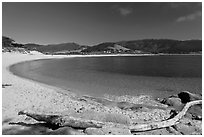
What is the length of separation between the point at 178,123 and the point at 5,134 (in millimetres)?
6666

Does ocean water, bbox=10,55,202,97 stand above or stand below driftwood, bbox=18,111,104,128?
below

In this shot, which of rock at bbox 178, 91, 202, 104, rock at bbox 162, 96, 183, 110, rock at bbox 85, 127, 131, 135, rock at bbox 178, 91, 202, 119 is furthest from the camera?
rock at bbox 178, 91, 202, 104

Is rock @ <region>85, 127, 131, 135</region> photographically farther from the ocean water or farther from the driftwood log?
the ocean water

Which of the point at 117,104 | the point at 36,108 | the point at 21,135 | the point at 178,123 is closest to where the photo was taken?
the point at 21,135

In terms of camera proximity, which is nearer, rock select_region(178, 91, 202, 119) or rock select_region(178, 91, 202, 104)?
rock select_region(178, 91, 202, 119)

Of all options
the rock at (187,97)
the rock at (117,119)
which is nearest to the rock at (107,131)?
the rock at (117,119)

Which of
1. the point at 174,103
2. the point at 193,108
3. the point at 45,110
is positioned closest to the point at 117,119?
the point at 45,110

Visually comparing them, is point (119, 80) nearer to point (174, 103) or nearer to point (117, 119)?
point (174, 103)

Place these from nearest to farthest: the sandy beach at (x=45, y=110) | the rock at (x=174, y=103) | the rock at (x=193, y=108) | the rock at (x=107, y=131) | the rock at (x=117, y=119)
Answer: the rock at (x=107, y=131) → the sandy beach at (x=45, y=110) → the rock at (x=117, y=119) → the rock at (x=193, y=108) → the rock at (x=174, y=103)

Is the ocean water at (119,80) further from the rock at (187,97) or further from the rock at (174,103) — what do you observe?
the rock at (174,103)

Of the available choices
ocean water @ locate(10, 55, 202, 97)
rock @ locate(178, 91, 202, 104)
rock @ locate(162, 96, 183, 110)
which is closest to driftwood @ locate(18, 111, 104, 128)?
rock @ locate(162, 96, 183, 110)

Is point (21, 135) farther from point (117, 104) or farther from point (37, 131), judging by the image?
point (117, 104)

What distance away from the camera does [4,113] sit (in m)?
7.93

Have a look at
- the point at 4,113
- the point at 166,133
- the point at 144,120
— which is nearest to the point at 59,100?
the point at 4,113
